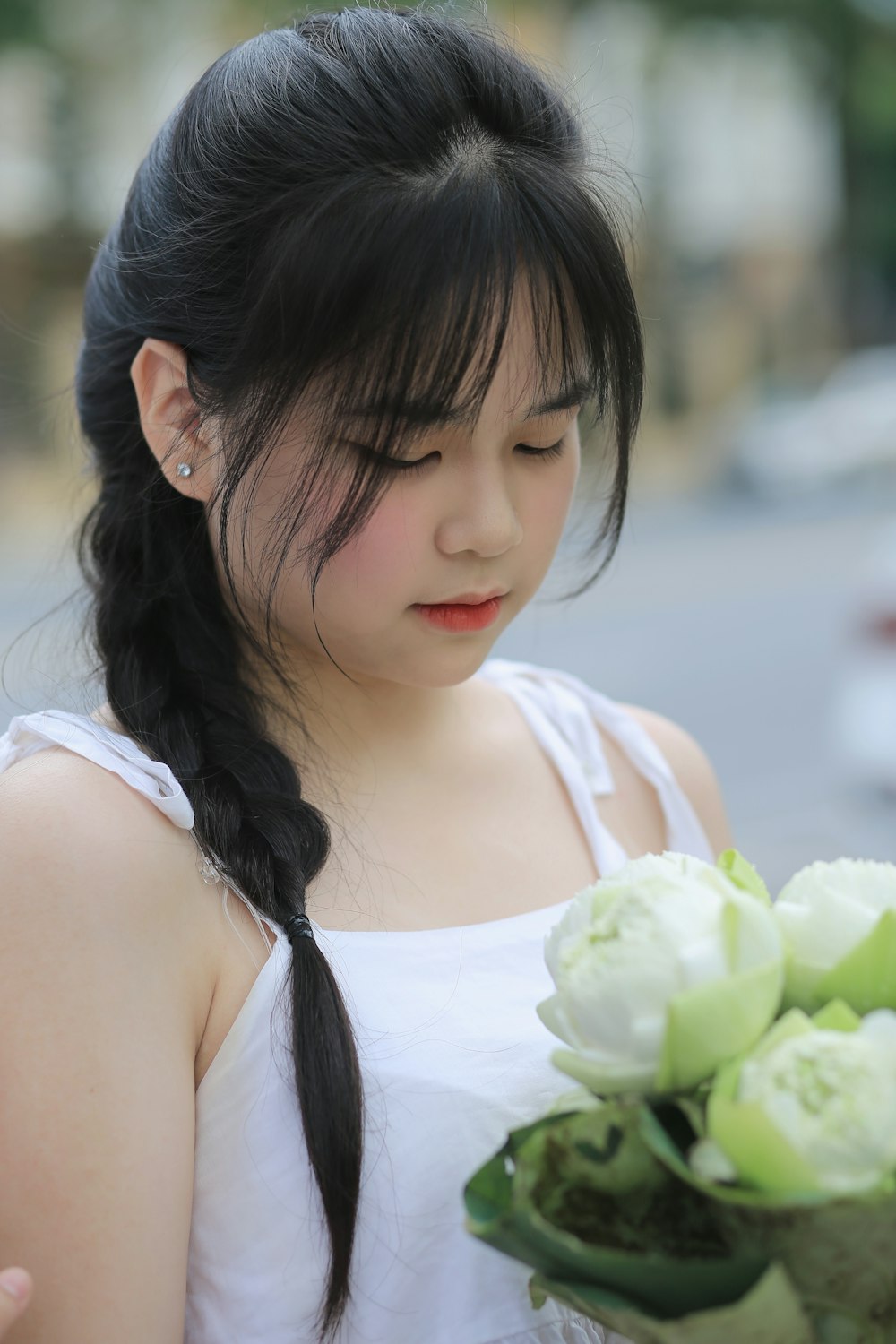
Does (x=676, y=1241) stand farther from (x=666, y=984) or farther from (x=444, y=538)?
(x=444, y=538)

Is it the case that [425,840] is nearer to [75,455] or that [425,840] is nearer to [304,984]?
[304,984]

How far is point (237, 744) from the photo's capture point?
1437 mm

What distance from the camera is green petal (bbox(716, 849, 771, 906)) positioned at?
970 mm

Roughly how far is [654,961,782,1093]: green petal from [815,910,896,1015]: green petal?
0.22ft

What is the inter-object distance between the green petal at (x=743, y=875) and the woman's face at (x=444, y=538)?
448 mm

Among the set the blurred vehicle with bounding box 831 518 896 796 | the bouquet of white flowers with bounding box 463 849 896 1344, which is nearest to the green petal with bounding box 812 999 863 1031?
the bouquet of white flowers with bounding box 463 849 896 1344

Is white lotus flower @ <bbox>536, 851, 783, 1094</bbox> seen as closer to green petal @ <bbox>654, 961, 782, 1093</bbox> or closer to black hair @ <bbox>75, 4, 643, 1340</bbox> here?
green petal @ <bbox>654, 961, 782, 1093</bbox>

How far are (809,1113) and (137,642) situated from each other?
956 millimetres

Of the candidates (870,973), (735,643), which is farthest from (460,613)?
(735,643)

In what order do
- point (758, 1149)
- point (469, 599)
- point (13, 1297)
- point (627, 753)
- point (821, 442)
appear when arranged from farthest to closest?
point (821, 442)
point (627, 753)
point (469, 599)
point (13, 1297)
point (758, 1149)

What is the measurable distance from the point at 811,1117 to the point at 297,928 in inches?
23.9

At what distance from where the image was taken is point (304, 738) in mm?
1549

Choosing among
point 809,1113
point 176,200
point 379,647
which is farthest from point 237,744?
point 809,1113

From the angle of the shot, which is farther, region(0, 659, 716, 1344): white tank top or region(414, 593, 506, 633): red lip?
region(414, 593, 506, 633): red lip
